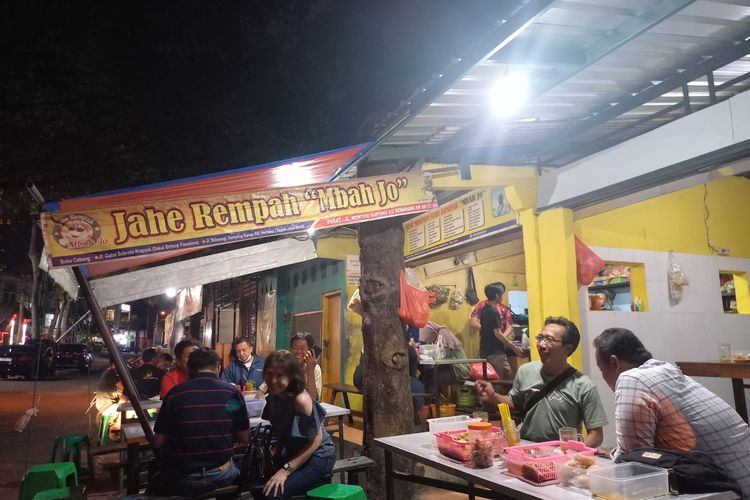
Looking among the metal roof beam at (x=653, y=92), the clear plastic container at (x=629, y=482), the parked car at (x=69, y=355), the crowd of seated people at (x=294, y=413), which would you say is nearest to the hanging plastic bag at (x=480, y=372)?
the metal roof beam at (x=653, y=92)

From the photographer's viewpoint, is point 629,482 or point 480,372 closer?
point 629,482

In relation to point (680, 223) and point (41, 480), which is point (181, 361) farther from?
point (680, 223)

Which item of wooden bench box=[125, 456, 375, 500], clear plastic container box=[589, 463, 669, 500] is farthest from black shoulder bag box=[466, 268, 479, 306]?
clear plastic container box=[589, 463, 669, 500]

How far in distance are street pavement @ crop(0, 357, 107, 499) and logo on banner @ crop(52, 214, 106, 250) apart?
5.51ft

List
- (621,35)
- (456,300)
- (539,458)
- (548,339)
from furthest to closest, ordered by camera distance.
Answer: (456,300)
(548,339)
(621,35)
(539,458)

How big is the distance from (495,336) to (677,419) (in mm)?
5283

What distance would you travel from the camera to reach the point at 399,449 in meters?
3.48

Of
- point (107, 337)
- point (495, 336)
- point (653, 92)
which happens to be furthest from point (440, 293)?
point (107, 337)

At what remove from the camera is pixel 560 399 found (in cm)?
378

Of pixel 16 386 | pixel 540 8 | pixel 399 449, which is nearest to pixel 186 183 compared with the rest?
pixel 399 449

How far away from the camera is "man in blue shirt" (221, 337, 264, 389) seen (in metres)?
7.84

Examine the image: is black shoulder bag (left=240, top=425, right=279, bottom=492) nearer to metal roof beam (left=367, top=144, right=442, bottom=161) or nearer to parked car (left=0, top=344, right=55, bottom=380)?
metal roof beam (left=367, top=144, right=442, bottom=161)

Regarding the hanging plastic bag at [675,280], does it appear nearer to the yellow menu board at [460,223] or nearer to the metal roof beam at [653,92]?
the yellow menu board at [460,223]

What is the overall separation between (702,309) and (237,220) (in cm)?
654
